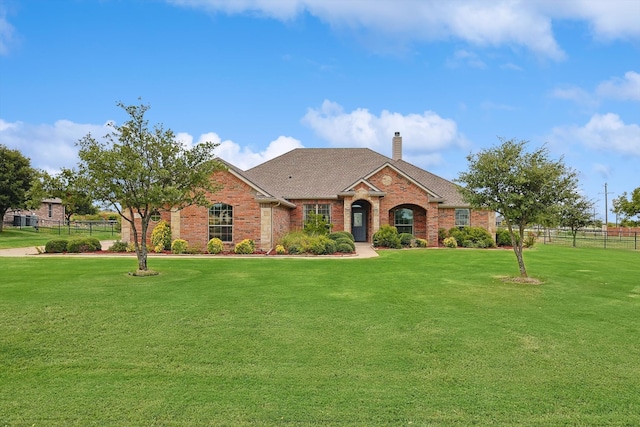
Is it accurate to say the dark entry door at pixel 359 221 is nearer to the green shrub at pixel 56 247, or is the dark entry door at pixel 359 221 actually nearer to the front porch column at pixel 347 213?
the front porch column at pixel 347 213

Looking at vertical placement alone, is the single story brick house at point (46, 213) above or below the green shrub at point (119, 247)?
above

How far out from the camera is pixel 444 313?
8078 millimetres

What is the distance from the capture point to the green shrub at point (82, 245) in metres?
20.6

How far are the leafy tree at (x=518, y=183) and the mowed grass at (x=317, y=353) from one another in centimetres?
227

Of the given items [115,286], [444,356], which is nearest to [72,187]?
[115,286]

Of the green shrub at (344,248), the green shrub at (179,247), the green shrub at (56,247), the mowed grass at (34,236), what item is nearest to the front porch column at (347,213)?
the green shrub at (344,248)

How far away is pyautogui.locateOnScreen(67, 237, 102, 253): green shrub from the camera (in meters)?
20.6

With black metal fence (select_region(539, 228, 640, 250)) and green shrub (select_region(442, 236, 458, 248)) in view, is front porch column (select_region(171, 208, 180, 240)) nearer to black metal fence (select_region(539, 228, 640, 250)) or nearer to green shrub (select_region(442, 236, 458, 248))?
green shrub (select_region(442, 236, 458, 248))

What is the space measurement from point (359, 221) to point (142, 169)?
19.8 meters

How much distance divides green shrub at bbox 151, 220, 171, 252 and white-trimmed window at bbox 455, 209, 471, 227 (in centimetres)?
1766

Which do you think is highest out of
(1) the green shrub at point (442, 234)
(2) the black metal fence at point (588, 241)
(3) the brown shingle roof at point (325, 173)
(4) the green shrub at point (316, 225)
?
(3) the brown shingle roof at point (325, 173)

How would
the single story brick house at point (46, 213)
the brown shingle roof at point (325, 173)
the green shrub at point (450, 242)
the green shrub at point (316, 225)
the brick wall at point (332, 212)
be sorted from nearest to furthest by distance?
the green shrub at point (316, 225), the green shrub at point (450, 242), the brick wall at point (332, 212), the brown shingle roof at point (325, 173), the single story brick house at point (46, 213)

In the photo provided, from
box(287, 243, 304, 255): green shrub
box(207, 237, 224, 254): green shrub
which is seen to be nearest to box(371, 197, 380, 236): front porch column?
box(287, 243, 304, 255): green shrub

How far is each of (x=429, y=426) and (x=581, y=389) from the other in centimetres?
207
